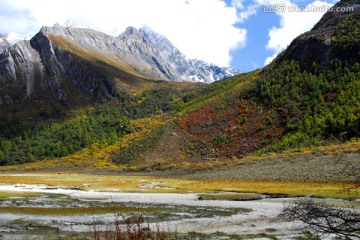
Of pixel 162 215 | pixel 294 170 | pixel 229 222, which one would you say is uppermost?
pixel 294 170

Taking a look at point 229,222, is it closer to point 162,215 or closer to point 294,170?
point 162,215

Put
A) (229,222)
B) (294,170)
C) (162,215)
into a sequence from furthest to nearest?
(294,170), (162,215), (229,222)

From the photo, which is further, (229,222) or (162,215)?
(162,215)

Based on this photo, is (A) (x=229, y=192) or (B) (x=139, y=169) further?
(B) (x=139, y=169)

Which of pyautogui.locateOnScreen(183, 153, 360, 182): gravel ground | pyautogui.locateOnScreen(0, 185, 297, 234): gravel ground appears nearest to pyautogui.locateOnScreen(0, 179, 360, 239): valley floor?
pyautogui.locateOnScreen(0, 185, 297, 234): gravel ground

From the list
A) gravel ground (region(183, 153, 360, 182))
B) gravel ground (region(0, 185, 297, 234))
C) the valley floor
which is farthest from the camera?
gravel ground (region(183, 153, 360, 182))

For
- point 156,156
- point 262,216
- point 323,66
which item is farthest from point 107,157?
point 262,216

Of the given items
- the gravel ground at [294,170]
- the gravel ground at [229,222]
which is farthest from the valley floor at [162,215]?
the gravel ground at [294,170]

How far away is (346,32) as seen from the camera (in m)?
137

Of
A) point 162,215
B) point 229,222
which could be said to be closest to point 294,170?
point 162,215

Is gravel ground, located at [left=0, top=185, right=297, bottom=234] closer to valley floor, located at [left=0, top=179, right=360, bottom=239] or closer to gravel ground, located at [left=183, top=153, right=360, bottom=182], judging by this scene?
valley floor, located at [left=0, top=179, right=360, bottom=239]

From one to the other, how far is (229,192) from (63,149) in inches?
4904

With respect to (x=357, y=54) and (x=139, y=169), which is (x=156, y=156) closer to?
(x=139, y=169)

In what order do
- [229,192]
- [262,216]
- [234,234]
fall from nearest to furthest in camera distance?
[234,234] → [262,216] → [229,192]
